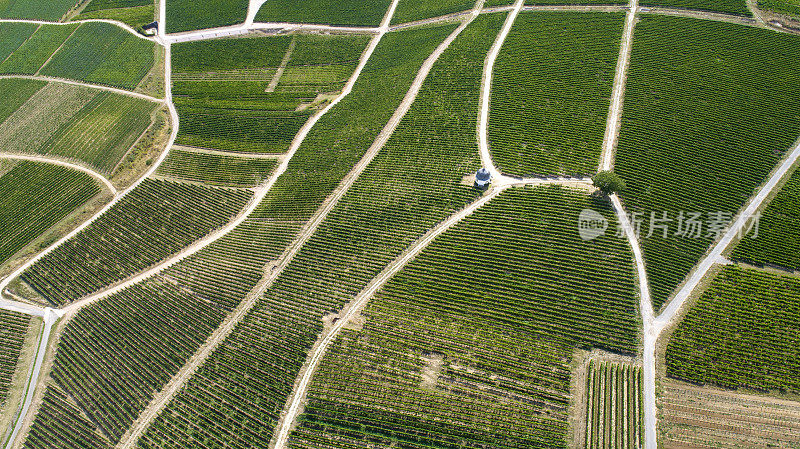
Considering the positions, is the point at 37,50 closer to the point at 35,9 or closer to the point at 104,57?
the point at 104,57

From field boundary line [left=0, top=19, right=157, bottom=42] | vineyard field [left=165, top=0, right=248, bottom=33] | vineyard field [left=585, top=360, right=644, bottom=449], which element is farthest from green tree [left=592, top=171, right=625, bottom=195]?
field boundary line [left=0, top=19, right=157, bottom=42]

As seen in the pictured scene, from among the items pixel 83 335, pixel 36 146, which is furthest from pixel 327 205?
pixel 36 146

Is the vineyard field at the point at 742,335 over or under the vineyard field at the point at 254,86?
under

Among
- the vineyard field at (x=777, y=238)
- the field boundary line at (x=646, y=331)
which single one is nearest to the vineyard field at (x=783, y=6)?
the vineyard field at (x=777, y=238)

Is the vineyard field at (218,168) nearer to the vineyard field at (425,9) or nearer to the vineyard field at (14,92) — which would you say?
the vineyard field at (14,92)

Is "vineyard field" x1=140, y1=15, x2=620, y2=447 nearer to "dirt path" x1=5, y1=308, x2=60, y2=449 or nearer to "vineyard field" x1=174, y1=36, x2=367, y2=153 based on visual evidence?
"dirt path" x1=5, y1=308, x2=60, y2=449

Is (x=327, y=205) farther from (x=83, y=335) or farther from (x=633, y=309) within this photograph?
(x=633, y=309)
